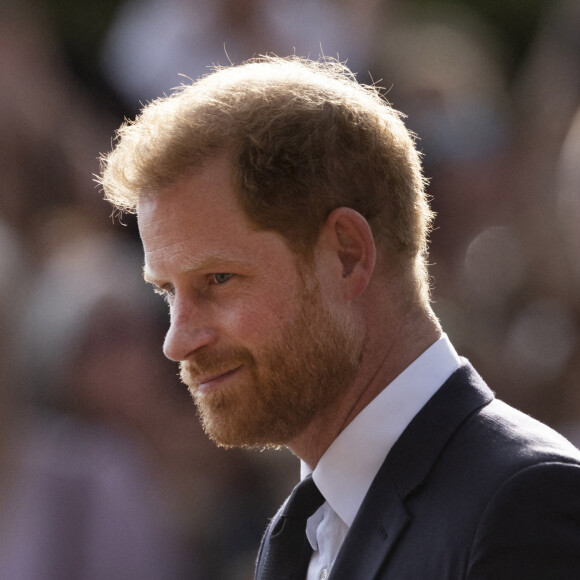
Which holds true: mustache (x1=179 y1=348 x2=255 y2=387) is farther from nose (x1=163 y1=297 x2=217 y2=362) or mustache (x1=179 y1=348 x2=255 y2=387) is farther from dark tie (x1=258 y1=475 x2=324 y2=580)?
dark tie (x1=258 y1=475 x2=324 y2=580)

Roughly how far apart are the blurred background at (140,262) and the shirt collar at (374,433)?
2414 millimetres

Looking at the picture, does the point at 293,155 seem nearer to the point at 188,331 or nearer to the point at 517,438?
the point at 188,331

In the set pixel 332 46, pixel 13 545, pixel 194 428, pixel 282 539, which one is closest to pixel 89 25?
→ pixel 332 46

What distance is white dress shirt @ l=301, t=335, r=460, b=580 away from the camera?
215 centimetres

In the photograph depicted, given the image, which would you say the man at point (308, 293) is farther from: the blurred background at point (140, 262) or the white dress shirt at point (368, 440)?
the blurred background at point (140, 262)

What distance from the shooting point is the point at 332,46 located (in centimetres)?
520

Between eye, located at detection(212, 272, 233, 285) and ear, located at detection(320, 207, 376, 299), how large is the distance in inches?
9.0

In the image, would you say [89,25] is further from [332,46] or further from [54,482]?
[54,482]

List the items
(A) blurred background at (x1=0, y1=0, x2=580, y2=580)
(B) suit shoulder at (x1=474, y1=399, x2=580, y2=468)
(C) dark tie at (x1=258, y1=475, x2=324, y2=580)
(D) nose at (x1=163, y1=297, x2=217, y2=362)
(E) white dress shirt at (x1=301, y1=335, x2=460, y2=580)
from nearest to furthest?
(B) suit shoulder at (x1=474, y1=399, x2=580, y2=468)
(E) white dress shirt at (x1=301, y1=335, x2=460, y2=580)
(D) nose at (x1=163, y1=297, x2=217, y2=362)
(C) dark tie at (x1=258, y1=475, x2=324, y2=580)
(A) blurred background at (x1=0, y1=0, x2=580, y2=580)

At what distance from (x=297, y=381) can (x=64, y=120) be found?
3.46 m

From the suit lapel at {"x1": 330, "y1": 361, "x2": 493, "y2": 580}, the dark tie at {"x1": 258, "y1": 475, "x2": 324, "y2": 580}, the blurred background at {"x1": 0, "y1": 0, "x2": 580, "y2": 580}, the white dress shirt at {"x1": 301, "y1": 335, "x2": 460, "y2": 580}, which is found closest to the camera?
the suit lapel at {"x1": 330, "y1": 361, "x2": 493, "y2": 580}

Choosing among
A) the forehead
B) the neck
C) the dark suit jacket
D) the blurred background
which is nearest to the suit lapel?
the dark suit jacket

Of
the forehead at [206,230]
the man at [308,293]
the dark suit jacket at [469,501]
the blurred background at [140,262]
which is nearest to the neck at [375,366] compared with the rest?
the man at [308,293]

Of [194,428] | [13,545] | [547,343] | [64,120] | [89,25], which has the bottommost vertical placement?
[13,545]
